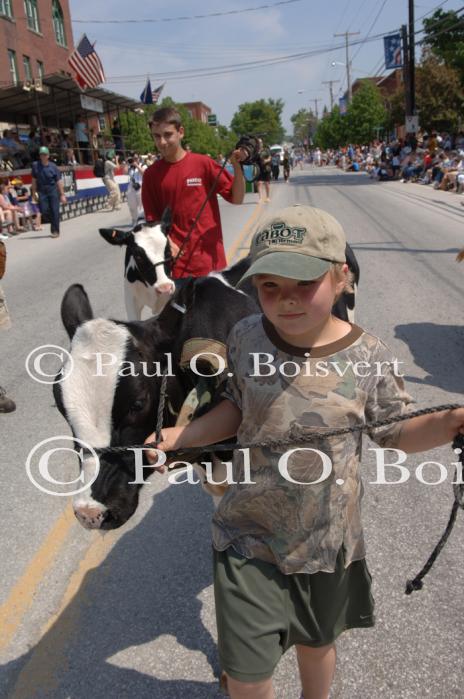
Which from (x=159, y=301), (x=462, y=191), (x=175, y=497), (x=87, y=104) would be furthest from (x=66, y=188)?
(x=175, y=497)

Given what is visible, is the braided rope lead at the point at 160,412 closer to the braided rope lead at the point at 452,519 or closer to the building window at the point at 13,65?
the braided rope lead at the point at 452,519

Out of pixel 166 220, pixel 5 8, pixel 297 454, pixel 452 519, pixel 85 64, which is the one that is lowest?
pixel 452 519

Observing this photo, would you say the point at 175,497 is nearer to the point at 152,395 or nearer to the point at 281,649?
the point at 152,395

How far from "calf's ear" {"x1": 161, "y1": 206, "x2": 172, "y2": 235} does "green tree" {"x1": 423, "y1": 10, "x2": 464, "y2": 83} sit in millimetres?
26682

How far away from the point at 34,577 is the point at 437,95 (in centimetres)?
4375

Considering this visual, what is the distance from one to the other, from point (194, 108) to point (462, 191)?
10385 centimetres

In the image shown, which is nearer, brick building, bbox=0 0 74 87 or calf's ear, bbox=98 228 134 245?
calf's ear, bbox=98 228 134 245

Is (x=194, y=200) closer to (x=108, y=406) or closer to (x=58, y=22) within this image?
(x=108, y=406)

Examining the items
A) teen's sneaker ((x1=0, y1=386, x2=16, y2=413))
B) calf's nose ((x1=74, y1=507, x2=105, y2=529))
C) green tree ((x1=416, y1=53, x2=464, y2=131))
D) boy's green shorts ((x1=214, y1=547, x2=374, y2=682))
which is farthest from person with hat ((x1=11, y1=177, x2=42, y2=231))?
green tree ((x1=416, y1=53, x2=464, y2=131))

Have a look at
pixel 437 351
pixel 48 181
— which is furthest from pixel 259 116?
pixel 437 351

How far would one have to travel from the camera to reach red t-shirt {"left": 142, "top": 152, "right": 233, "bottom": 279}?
4730 mm

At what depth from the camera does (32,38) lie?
4000cm

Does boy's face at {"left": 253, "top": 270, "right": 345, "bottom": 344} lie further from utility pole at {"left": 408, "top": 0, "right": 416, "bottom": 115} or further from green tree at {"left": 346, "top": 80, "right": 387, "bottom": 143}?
green tree at {"left": 346, "top": 80, "right": 387, "bottom": 143}

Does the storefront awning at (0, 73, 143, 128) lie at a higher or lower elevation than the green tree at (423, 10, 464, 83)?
lower
